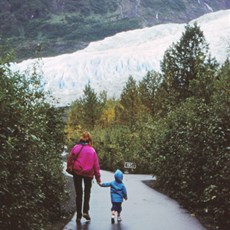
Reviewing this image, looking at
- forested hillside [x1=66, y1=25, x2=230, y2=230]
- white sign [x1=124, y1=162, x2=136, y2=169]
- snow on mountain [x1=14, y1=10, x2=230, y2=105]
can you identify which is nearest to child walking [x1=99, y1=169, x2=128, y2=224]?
forested hillside [x1=66, y1=25, x2=230, y2=230]

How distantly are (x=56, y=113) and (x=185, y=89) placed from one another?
19.1m

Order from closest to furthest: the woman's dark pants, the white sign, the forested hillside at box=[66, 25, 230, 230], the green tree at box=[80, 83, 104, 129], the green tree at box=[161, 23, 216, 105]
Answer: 1. the woman's dark pants
2. the forested hillside at box=[66, 25, 230, 230]
3. the white sign
4. the green tree at box=[161, 23, 216, 105]
5. the green tree at box=[80, 83, 104, 129]

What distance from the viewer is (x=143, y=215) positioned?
12.8m

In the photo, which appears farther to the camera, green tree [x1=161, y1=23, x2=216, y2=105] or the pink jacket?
green tree [x1=161, y1=23, x2=216, y2=105]

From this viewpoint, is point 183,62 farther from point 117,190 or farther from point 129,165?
point 117,190

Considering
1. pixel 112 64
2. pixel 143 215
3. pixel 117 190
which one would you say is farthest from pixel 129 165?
pixel 112 64

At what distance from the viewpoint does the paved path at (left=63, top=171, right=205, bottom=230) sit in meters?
11.0

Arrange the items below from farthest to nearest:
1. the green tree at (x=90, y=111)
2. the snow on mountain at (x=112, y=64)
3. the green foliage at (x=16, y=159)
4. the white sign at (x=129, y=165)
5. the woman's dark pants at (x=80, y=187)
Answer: the snow on mountain at (x=112, y=64) < the green tree at (x=90, y=111) < the white sign at (x=129, y=165) < the woman's dark pants at (x=80, y=187) < the green foliage at (x=16, y=159)

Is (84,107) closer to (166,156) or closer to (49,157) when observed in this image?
(166,156)

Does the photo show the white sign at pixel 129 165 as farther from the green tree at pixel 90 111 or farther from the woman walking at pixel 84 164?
the green tree at pixel 90 111

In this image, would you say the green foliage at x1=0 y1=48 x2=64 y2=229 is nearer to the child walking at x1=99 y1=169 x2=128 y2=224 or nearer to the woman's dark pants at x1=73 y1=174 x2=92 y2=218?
the woman's dark pants at x1=73 y1=174 x2=92 y2=218

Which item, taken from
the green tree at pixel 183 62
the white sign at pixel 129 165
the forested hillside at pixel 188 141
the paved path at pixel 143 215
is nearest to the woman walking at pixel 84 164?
the paved path at pixel 143 215

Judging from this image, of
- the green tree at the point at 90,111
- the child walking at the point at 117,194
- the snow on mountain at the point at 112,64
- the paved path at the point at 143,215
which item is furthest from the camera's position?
the snow on mountain at the point at 112,64

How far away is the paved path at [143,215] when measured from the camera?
431 inches
